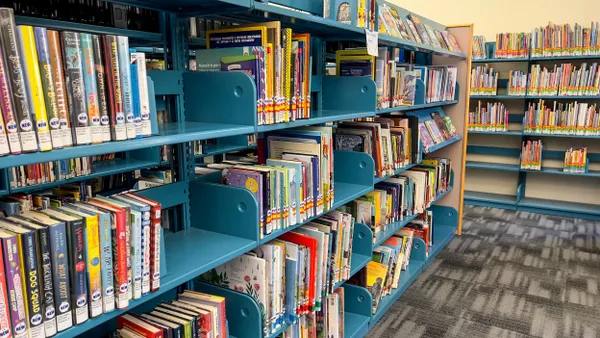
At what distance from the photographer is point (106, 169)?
3.20m

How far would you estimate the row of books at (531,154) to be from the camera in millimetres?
5098

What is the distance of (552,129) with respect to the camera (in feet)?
16.2

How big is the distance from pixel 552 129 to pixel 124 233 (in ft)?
16.6

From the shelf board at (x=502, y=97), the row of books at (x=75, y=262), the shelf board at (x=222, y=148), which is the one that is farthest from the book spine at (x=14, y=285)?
the shelf board at (x=502, y=97)

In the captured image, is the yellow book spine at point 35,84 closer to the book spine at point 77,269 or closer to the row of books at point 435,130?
the book spine at point 77,269

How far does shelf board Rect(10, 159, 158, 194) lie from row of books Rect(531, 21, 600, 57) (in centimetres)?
418

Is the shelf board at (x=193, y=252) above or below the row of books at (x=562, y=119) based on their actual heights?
below

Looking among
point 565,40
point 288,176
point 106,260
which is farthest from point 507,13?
point 106,260

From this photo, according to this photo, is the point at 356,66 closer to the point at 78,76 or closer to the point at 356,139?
the point at 356,139

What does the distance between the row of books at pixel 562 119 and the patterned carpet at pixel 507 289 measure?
105 cm

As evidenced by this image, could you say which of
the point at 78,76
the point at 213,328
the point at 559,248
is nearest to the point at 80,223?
the point at 78,76

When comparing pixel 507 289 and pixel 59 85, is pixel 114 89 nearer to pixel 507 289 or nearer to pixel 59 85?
pixel 59 85

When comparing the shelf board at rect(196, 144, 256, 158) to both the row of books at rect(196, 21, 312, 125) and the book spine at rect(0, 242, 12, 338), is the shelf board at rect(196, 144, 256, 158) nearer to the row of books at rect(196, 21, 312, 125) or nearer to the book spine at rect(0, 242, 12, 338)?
the row of books at rect(196, 21, 312, 125)

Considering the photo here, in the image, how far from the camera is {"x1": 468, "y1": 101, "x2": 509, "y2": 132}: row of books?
5200 millimetres
